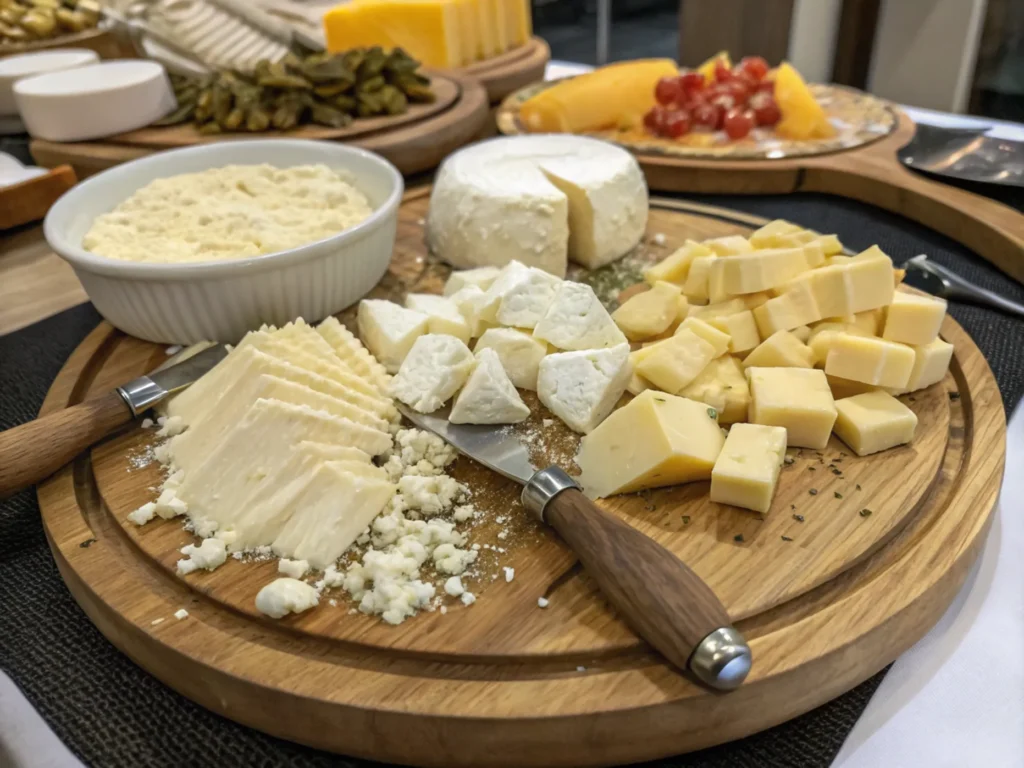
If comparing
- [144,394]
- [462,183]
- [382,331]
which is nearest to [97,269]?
[144,394]

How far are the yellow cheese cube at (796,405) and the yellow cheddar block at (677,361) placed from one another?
10cm

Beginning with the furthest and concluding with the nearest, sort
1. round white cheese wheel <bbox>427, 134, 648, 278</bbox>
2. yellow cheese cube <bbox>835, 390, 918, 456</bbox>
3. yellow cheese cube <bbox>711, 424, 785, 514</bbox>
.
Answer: round white cheese wheel <bbox>427, 134, 648, 278</bbox> < yellow cheese cube <bbox>835, 390, 918, 456</bbox> < yellow cheese cube <bbox>711, 424, 785, 514</bbox>

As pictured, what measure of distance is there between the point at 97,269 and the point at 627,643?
123 centimetres

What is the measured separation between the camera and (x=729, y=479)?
1168mm

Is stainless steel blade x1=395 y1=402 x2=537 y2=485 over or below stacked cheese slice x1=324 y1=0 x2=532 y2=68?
below

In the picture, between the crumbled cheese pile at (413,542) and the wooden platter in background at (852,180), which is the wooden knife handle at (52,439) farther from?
the wooden platter in background at (852,180)

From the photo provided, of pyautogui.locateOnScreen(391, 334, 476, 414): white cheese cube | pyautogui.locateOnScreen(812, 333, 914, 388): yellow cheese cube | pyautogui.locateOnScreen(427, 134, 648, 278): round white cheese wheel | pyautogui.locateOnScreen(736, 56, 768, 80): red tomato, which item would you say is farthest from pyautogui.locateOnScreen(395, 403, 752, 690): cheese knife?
pyautogui.locateOnScreen(736, 56, 768, 80): red tomato

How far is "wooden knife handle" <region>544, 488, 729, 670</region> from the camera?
3.06 ft

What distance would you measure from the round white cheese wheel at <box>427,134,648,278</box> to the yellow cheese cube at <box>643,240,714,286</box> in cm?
22

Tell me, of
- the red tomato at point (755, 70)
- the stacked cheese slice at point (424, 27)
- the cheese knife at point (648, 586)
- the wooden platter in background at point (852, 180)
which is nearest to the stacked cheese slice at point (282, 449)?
the cheese knife at point (648, 586)

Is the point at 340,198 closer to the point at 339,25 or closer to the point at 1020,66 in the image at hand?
the point at 339,25

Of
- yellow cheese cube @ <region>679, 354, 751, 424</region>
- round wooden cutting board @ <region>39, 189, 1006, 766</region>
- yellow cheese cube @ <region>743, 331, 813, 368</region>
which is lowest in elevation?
round wooden cutting board @ <region>39, 189, 1006, 766</region>

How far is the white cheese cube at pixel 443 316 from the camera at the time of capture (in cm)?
156

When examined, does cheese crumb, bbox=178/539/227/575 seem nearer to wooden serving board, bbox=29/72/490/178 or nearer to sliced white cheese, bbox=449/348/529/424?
sliced white cheese, bbox=449/348/529/424
